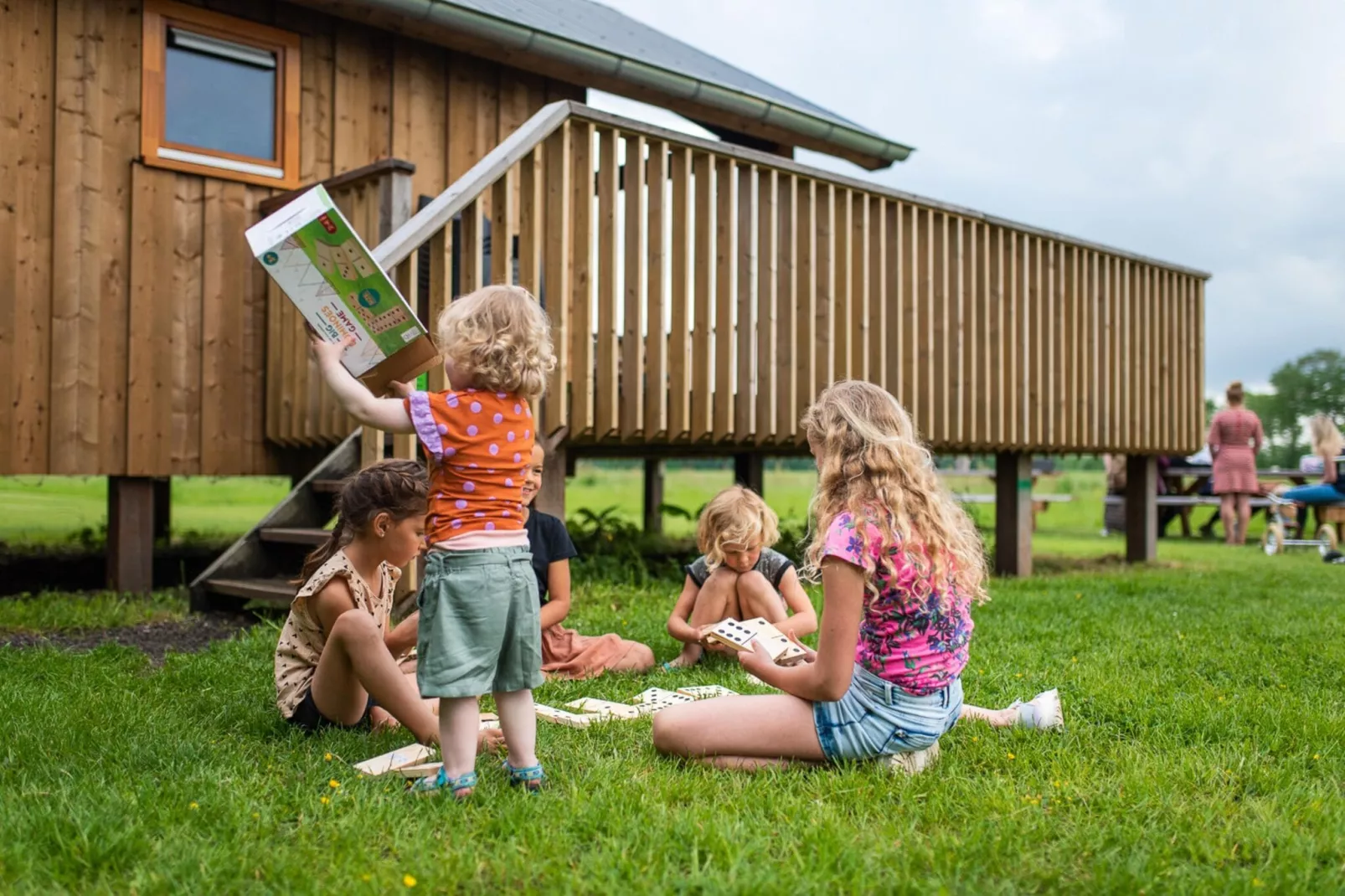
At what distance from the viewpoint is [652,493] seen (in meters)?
13.3

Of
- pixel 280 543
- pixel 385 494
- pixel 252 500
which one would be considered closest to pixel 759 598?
pixel 385 494

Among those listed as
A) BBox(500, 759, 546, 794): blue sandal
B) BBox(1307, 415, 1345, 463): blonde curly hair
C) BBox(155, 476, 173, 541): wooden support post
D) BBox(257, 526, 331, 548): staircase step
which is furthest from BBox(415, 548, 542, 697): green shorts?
BBox(1307, 415, 1345, 463): blonde curly hair

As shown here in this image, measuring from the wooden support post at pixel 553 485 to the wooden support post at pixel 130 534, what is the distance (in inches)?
Answer: 99.5

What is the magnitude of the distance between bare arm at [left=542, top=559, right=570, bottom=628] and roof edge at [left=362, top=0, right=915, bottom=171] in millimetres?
4203

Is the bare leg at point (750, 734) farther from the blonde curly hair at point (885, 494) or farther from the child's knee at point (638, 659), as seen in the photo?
the child's knee at point (638, 659)

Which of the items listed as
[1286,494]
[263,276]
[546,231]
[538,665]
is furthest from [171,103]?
[1286,494]

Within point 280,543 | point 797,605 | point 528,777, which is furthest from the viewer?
point 280,543

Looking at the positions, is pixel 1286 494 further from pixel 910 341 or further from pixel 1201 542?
pixel 910 341

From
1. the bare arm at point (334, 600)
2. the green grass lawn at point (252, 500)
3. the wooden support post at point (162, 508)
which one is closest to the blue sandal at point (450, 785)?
the bare arm at point (334, 600)

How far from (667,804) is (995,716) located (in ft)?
4.37

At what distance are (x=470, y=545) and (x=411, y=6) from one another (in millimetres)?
5399

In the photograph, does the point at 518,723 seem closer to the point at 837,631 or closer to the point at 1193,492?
the point at 837,631

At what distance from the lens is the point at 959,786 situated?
2.90m

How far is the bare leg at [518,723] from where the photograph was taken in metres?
2.84
